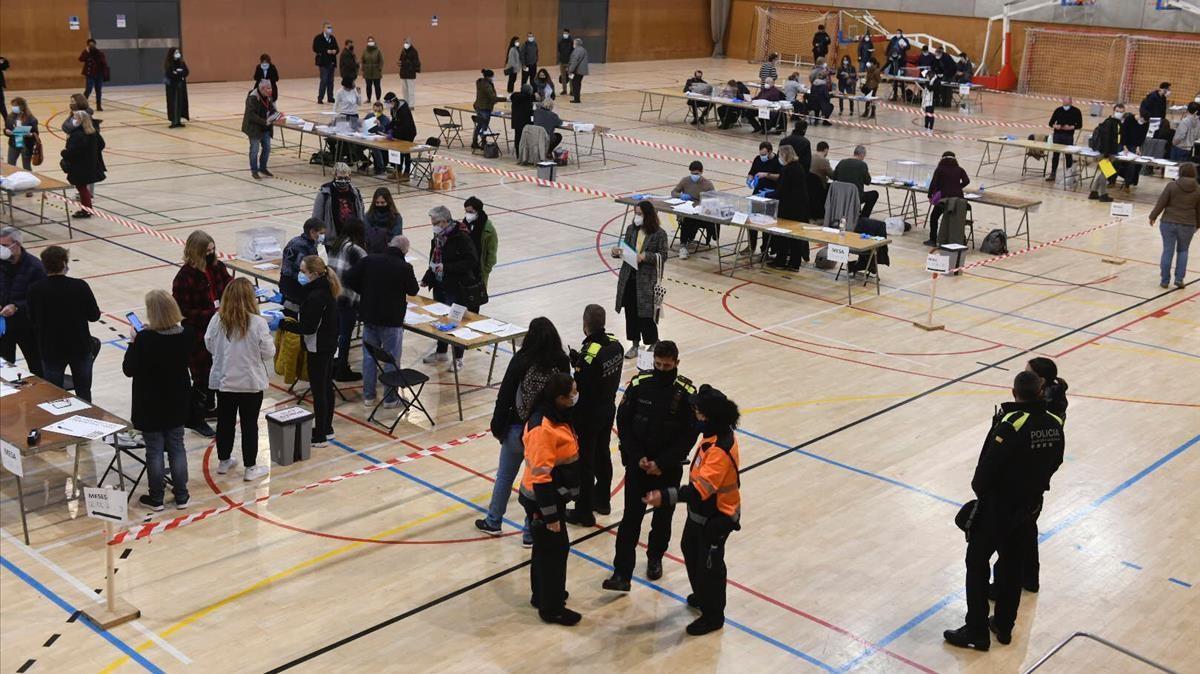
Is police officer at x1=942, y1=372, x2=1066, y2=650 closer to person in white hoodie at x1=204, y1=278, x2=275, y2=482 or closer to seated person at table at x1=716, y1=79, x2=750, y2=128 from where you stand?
person in white hoodie at x1=204, y1=278, x2=275, y2=482

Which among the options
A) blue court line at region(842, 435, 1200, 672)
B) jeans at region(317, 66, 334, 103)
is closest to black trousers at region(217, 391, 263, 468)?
blue court line at region(842, 435, 1200, 672)

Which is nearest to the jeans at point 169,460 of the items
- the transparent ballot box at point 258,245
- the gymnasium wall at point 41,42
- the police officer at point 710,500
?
the police officer at point 710,500

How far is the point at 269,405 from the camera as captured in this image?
10.6m

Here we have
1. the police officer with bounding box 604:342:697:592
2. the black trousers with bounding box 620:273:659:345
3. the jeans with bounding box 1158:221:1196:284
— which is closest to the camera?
the police officer with bounding box 604:342:697:592

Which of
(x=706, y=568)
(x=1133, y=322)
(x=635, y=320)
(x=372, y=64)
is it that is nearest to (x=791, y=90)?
(x=372, y=64)

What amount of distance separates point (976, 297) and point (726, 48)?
113 ft

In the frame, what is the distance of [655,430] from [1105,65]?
36.7 m

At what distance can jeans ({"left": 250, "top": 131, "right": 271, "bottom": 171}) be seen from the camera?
20.5 meters

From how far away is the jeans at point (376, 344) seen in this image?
34.4ft

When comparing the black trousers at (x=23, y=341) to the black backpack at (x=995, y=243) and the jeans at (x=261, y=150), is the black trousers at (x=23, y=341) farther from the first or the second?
the black backpack at (x=995, y=243)

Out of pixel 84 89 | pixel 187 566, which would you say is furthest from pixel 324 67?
pixel 187 566

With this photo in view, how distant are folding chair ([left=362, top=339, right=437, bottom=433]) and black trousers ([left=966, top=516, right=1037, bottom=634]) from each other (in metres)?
4.78

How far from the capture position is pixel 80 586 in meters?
7.52

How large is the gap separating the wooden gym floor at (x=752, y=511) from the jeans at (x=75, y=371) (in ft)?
2.06
